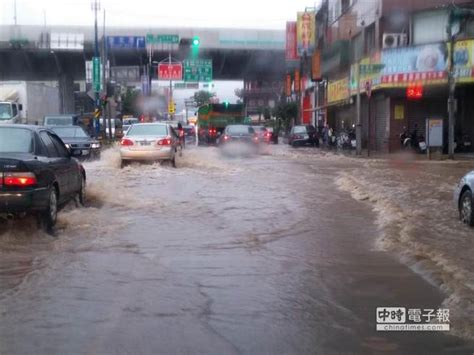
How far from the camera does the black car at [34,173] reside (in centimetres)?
851

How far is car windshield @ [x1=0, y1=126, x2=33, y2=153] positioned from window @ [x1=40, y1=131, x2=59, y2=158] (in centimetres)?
34

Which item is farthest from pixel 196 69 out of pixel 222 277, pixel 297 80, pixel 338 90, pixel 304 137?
pixel 222 277

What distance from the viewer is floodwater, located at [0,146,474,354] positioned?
514 cm

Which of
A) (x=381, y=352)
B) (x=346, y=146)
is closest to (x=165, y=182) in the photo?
(x=381, y=352)

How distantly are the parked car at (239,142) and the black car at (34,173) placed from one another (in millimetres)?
19869

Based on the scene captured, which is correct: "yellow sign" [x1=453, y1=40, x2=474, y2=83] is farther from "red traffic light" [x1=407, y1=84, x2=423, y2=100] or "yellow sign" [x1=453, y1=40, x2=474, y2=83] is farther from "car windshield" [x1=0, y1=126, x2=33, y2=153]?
"car windshield" [x1=0, y1=126, x2=33, y2=153]

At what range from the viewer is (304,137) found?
41125 mm

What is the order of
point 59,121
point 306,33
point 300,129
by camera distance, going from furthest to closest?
point 306,33 < point 300,129 < point 59,121

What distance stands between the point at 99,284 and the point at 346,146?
2956 centimetres

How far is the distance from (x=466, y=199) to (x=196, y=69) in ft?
137

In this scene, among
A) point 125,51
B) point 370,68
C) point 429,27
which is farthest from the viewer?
point 125,51

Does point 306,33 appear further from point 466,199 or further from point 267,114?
point 267,114

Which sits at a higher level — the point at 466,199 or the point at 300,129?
the point at 300,129

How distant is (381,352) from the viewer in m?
4.86
